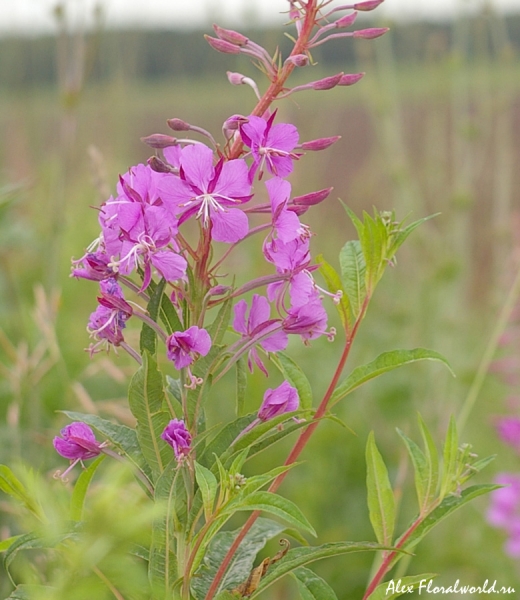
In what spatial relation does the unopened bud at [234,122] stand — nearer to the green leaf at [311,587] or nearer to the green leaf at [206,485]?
the green leaf at [206,485]

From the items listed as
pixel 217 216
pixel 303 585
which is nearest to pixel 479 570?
pixel 303 585

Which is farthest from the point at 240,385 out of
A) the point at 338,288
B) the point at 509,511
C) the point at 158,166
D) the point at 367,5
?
the point at 509,511

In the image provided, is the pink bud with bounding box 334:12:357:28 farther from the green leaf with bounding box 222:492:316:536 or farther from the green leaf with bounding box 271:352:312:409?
the green leaf with bounding box 222:492:316:536

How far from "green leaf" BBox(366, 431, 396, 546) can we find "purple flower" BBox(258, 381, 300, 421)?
0.47ft

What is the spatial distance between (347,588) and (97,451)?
1.90 m

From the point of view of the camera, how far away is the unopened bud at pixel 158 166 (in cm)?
85

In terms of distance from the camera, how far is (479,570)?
2658 mm

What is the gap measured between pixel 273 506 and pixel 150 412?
18 cm

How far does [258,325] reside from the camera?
3.13ft

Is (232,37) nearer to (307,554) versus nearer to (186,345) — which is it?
(186,345)

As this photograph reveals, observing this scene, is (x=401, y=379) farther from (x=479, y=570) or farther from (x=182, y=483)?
(x=182, y=483)

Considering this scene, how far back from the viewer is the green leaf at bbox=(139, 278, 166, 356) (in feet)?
2.76

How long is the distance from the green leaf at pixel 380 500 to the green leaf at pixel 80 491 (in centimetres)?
34

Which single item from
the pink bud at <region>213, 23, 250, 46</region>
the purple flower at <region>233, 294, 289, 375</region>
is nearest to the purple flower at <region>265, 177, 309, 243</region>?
the purple flower at <region>233, 294, 289, 375</region>
